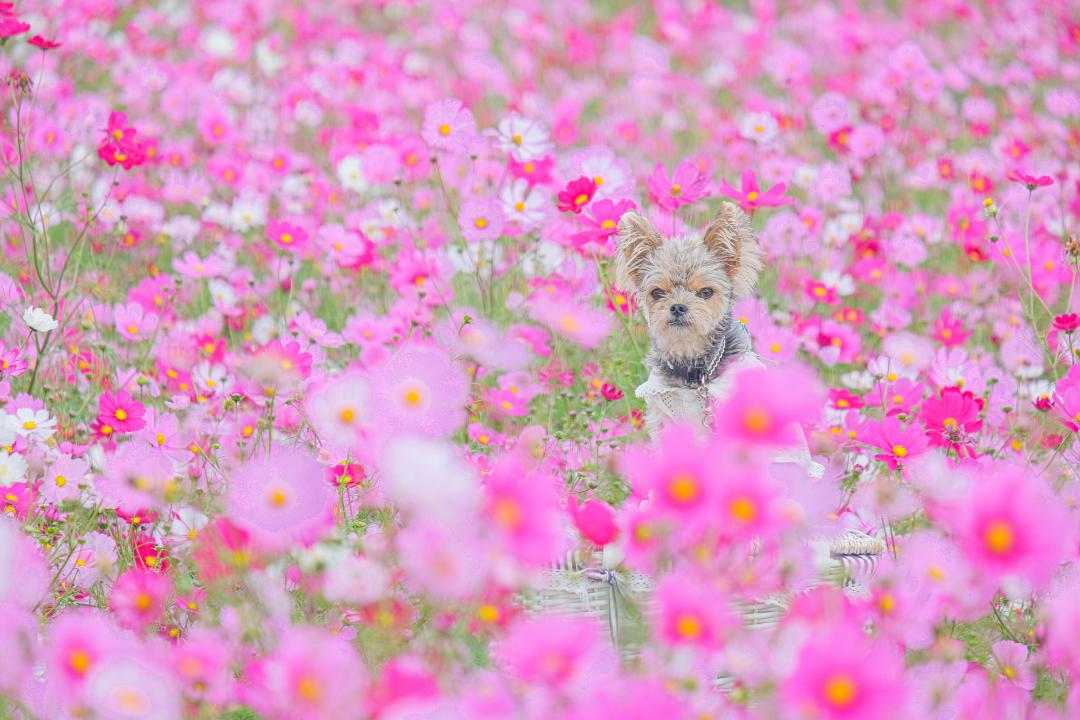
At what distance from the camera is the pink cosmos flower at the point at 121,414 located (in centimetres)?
196

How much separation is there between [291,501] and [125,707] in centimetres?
28

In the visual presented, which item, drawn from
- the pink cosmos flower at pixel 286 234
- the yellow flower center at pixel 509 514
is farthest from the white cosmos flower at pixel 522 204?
the yellow flower center at pixel 509 514

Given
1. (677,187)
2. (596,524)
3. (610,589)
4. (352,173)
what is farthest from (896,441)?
(352,173)

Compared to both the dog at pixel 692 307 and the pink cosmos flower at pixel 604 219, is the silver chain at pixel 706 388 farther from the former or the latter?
the pink cosmos flower at pixel 604 219

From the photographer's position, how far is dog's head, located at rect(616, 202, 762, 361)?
2.08 meters

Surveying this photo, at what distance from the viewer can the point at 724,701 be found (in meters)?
1.28

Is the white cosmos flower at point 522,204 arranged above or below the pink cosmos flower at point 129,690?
below

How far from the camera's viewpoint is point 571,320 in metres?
2.40

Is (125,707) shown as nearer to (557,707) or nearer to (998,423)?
(557,707)

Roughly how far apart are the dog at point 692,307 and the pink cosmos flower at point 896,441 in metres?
0.29

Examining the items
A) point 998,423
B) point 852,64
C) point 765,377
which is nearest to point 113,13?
point 852,64

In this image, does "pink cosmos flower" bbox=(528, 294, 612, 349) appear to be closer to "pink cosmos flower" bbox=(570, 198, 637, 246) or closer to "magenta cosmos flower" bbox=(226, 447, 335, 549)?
"pink cosmos flower" bbox=(570, 198, 637, 246)

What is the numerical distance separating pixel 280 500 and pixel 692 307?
1.08 meters

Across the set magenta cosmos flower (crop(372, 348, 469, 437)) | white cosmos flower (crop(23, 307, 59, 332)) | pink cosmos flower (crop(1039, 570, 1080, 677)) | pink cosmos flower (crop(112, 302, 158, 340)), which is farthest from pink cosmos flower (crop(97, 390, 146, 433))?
pink cosmos flower (crop(1039, 570, 1080, 677))
